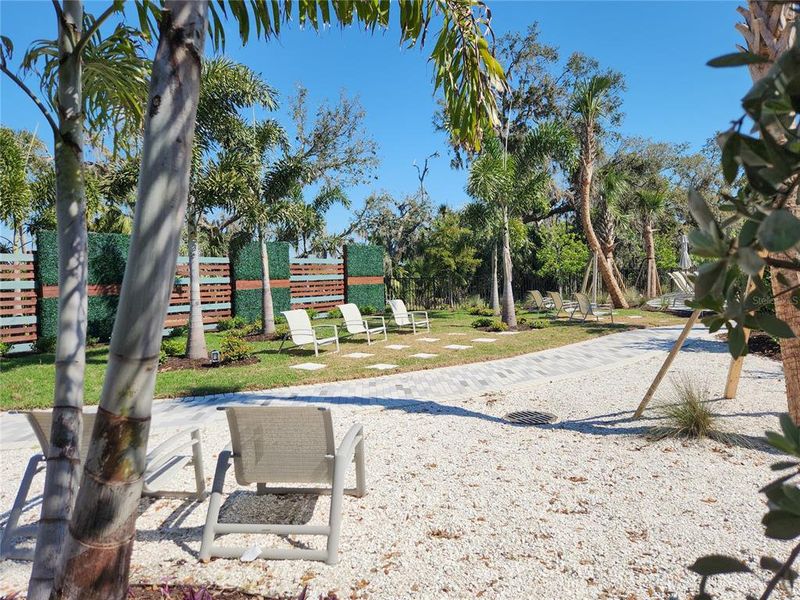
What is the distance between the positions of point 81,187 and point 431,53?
295cm

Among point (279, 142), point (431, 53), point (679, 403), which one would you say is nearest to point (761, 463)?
point (679, 403)

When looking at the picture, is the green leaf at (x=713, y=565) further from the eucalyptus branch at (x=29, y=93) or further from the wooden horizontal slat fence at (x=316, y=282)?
the wooden horizontal slat fence at (x=316, y=282)

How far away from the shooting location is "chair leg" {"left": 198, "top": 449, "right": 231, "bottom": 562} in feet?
8.54

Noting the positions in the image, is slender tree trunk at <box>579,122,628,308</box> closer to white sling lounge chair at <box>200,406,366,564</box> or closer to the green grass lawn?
the green grass lawn

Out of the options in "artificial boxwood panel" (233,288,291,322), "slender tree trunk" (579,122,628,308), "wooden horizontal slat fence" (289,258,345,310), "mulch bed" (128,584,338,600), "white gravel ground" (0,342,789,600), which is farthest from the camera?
"slender tree trunk" (579,122,628,308)

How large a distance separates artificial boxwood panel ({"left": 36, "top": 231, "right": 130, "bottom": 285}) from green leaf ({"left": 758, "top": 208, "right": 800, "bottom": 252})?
11913mm

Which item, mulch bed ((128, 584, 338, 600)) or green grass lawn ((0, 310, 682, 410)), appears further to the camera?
green grass lawn ((0, 310, 682, 410))

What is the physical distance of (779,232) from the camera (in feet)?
1.46

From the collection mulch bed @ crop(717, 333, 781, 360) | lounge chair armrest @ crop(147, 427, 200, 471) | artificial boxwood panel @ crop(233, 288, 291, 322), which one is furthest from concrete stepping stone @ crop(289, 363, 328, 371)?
mulch bed @ crop(717, 333, 781, 360)

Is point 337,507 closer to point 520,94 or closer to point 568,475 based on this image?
point 568,475

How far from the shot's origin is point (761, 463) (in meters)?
3.69

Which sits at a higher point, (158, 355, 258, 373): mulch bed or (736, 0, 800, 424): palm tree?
(736, 0, 800, 424): palm tree

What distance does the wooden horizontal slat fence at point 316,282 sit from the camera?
15.5 metres

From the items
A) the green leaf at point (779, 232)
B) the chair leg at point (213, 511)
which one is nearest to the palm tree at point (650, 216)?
the chair leg at point (213, 511)
